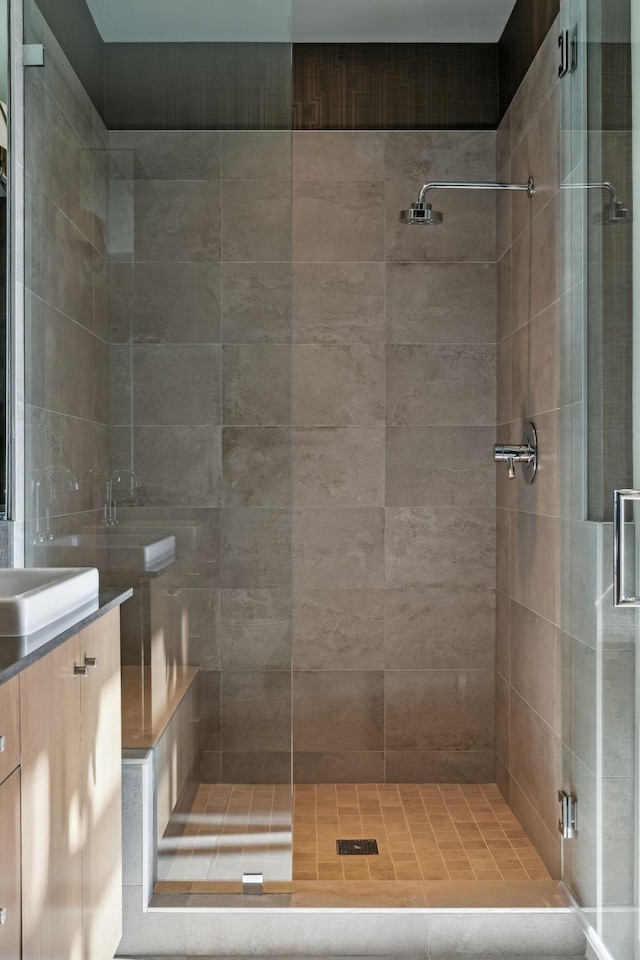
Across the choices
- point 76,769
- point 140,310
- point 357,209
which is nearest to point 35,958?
point 76,769

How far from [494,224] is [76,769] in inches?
103

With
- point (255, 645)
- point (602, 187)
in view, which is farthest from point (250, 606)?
point (602, 187)

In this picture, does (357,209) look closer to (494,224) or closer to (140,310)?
(494,224)

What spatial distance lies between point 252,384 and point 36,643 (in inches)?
41.6

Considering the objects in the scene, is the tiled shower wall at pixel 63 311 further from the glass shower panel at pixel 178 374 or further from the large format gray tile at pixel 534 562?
the large format gray tile at pixel 534 562

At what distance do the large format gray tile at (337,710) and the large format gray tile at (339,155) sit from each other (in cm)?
196

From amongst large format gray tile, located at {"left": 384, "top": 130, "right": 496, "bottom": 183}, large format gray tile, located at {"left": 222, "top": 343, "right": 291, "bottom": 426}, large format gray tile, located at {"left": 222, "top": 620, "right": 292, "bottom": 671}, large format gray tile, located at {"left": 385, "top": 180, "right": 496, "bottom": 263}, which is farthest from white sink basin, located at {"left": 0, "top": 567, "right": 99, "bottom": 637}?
large format gray tile, located at {"left": 384, "top": 130, "right": 496, "bottom": 183}

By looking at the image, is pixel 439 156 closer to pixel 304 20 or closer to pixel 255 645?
pixel 304 20

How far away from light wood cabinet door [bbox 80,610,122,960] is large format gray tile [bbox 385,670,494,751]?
1557 mm

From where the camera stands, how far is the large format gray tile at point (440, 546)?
3484 mm

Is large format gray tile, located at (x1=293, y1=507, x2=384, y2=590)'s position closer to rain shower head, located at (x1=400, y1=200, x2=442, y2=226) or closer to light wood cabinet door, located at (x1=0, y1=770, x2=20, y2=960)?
rain shower head, located at (x1=400, y1=200, x2=442, y2=226)

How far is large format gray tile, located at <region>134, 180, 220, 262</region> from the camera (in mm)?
2324

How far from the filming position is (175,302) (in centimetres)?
234

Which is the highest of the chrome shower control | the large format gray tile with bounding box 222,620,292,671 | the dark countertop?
the chrome shower control
